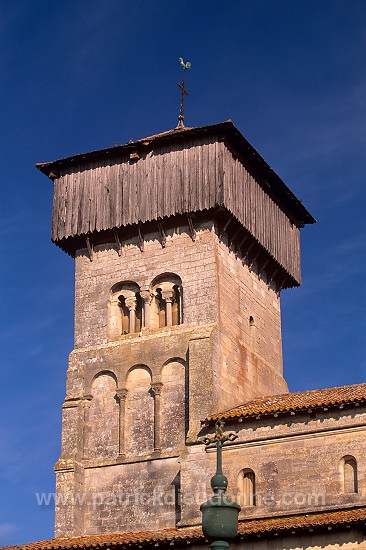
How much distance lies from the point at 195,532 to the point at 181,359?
707 cm

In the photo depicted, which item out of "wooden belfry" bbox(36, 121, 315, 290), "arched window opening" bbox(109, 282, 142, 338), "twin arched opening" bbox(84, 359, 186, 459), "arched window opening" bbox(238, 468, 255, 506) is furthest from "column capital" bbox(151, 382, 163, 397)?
"wooden belfry" bbox(36, 121, 315, 290)

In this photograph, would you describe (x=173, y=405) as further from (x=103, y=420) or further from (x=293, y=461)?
(x=293, y=461)

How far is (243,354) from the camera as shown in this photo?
36.4 meters

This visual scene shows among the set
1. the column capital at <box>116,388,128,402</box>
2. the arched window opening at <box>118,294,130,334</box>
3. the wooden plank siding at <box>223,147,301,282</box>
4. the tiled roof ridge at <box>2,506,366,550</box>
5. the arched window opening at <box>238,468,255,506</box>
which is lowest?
the tiled roof ridge at <box>2,506,366,550</box>

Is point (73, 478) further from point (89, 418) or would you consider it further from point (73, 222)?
point (73, 222)

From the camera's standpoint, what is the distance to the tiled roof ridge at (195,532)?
27156 mm

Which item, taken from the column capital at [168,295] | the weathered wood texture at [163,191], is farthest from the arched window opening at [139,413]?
the weathered wood texture at [163,191]

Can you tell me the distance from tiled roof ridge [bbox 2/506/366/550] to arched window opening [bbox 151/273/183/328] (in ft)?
24.7

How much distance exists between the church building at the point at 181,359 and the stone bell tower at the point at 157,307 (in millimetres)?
49

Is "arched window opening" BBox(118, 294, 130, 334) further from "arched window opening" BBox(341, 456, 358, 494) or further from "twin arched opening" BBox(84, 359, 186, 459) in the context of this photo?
"arched window opening" BBox(341, 456, 358, 494)

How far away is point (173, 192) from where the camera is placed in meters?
36.6

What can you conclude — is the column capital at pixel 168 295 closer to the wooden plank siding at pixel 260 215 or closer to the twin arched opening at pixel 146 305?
the twin arched opening at pixel 146 305

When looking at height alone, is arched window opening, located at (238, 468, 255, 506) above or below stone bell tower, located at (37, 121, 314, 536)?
below

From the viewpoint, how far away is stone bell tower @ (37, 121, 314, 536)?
33812mm
